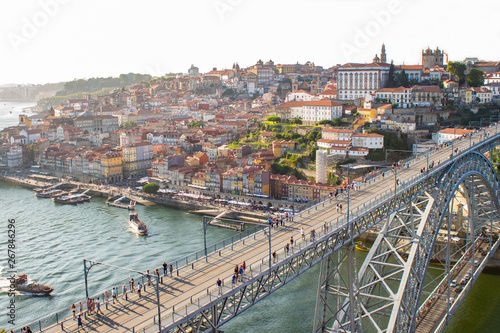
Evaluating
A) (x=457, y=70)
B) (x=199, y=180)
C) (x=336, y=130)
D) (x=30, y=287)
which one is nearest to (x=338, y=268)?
(x=30, y=287)

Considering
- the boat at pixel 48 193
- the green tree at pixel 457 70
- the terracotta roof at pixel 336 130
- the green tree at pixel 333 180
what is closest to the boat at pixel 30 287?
the boat at pixel 48 193

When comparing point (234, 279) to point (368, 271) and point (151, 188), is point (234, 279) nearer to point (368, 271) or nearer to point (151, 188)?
point (368, 271)

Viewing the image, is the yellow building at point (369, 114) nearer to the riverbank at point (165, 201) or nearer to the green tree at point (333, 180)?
the green tree at point (333, 180)

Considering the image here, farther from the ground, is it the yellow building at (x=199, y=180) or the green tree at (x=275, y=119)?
the green tree at (x=275, y=119)

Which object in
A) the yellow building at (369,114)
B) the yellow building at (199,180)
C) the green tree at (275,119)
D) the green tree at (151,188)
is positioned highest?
the yellow building at (369,114)

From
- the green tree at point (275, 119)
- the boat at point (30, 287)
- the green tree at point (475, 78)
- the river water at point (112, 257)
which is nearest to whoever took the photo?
the river water at point (112, 257)

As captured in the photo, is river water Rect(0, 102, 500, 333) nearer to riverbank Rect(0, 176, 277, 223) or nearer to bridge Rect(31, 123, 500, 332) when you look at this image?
riverbank Rect(0, 176, 277, 223)
